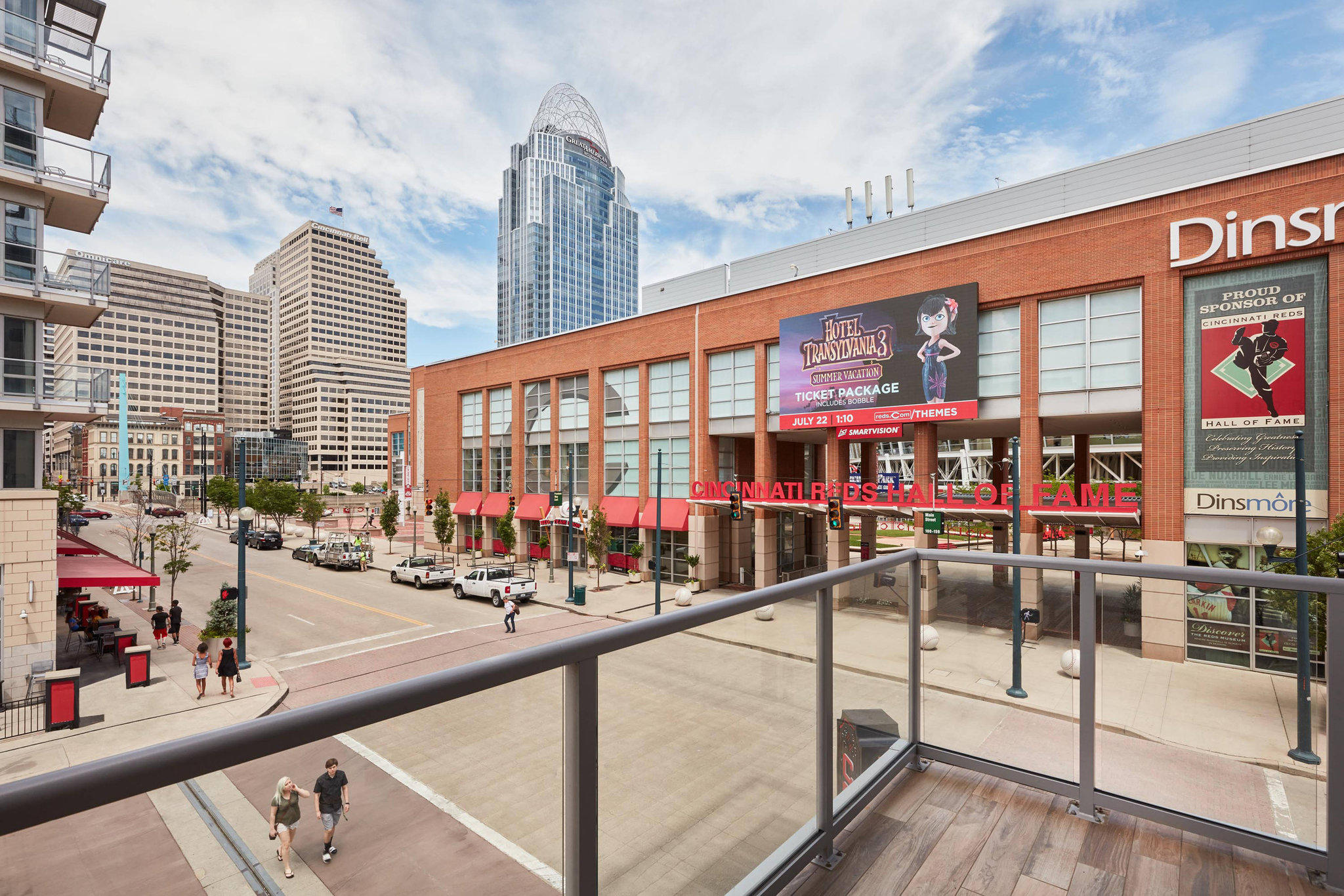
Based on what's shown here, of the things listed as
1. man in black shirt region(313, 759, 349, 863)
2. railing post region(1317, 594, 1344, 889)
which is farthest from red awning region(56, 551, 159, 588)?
railing post region(1317, 594, 1344, 889)

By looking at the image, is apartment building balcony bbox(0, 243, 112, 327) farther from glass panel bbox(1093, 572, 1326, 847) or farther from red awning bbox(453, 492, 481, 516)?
red awning bbox(453, 492, 481, 516)

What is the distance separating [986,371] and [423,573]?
28.2 meters

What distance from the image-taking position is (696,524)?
32.9 metres

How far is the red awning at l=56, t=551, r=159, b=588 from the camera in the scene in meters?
18.8

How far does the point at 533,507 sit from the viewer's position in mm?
41406

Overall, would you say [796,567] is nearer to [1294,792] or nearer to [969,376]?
[969,376]

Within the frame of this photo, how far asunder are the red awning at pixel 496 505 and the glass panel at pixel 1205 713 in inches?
1652

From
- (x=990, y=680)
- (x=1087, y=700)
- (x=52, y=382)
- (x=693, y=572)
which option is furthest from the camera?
(x=693, y=572)

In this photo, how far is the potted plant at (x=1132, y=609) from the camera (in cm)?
392

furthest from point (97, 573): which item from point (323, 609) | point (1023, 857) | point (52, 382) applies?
point (1023, 857)

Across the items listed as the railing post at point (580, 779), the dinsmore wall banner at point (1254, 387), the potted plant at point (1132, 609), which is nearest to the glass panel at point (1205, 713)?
the potted plant at point (1132, 609)

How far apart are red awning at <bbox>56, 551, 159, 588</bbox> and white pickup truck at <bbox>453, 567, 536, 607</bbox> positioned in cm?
1216

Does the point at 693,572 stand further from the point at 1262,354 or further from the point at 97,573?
the point at 1262,354

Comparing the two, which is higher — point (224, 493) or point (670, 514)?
point (670, 514)
